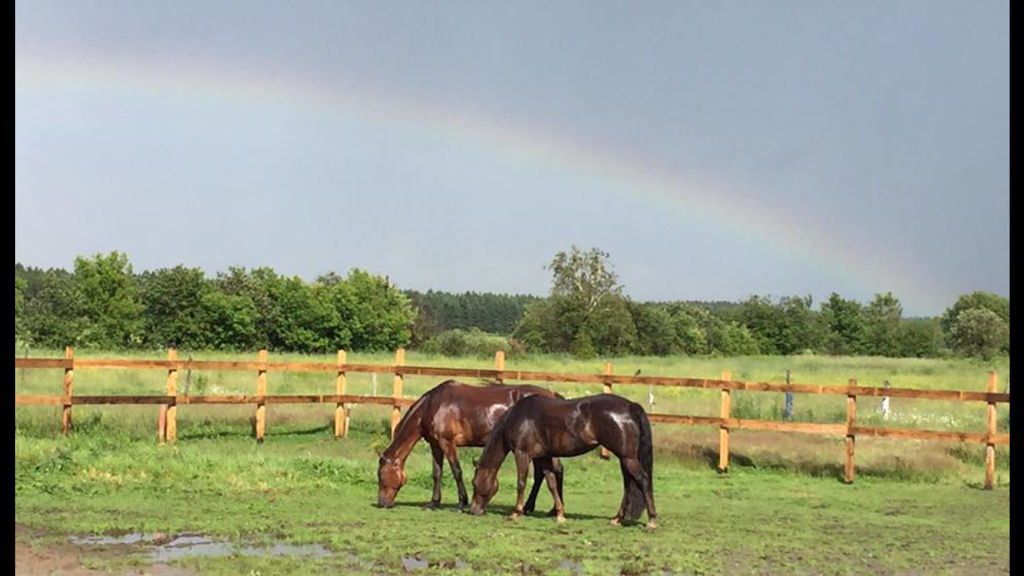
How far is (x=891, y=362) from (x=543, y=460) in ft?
100

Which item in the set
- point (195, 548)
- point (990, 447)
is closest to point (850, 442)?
point (990, 447)

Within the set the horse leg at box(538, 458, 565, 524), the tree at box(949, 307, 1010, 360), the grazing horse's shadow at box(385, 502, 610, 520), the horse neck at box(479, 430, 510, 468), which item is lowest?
the grazing horse's shadow at box(385, 502, 610, 520)

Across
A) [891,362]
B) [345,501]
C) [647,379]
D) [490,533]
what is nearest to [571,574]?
[490,533]

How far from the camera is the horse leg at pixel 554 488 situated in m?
9.54

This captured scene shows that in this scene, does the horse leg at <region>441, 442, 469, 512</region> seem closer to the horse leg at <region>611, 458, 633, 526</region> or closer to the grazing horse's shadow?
the grazing horse's shadow

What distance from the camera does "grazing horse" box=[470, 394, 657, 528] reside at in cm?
927

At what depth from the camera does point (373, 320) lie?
70.8 m

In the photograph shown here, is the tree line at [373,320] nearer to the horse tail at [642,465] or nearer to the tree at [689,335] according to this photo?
the tree at [689,335]

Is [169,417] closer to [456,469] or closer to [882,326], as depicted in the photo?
[456,469]

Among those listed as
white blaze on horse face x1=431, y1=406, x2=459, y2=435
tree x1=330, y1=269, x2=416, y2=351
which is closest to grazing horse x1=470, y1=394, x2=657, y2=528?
white blaze on horse face x1=431, y1=406, x2=459, y2=435

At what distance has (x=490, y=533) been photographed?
873 cm

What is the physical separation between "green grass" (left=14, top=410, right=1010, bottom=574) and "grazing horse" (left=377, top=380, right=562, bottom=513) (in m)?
0.46

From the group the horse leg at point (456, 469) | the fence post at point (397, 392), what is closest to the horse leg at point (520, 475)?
the horse leg at point (456, 469)

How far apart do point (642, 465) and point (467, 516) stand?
1.81 metres
